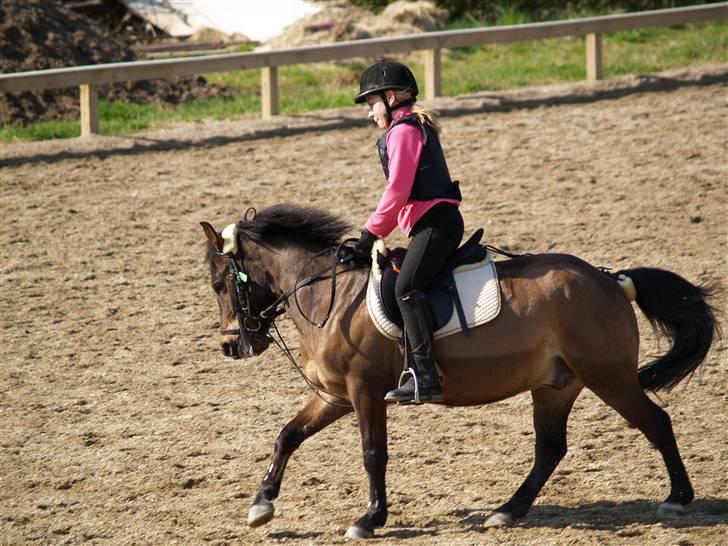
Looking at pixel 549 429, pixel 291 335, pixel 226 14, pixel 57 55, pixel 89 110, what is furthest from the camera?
pixel 226 14

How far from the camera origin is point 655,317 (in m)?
6.63

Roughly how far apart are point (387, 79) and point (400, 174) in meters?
0.55

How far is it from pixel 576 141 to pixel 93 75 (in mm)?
6060

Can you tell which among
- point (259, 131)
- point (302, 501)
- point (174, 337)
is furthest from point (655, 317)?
point (259, 131)

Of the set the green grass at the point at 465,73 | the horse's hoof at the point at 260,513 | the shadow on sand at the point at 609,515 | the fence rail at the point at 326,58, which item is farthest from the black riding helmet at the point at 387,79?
the green grass at the point at 465,73

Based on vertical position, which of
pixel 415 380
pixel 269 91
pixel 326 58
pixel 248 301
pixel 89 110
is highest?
pixel 326 58

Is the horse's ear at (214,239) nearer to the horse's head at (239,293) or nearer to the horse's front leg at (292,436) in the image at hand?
the horse's head at (239,293)

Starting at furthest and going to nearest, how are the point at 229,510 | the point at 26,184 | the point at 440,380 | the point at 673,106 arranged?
the point at 673,106 < the point at 26,184 < the point at 229,510 < the point at 440,380

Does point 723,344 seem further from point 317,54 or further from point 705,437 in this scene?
point 317,54

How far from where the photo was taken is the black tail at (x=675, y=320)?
658 cm

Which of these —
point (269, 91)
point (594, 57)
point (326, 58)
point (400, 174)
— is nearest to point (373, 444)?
point (400, 174)

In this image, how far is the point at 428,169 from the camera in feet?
20.2

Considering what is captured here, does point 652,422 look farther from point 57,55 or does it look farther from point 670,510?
point 57,55

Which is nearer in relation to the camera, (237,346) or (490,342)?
(490,342)
